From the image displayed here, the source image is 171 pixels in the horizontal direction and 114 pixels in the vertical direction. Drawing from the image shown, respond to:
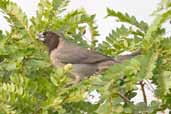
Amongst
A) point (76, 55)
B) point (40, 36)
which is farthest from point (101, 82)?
point (76, 55)

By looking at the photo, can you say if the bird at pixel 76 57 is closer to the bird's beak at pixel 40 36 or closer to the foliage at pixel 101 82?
the bird's beak at pixel 40 36

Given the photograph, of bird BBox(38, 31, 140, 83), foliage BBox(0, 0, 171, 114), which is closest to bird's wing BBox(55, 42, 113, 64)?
bird BBox(38, 31, 140, 83)

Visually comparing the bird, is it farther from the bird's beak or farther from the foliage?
the foliage

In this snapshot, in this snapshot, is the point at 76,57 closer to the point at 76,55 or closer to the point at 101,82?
the point at 76,55

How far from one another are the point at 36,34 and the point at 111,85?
0.64 m

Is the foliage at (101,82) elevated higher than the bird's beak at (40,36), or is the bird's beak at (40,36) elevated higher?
the bird's beak at (40,36)

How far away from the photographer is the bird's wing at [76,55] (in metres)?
2.10

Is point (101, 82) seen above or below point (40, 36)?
below

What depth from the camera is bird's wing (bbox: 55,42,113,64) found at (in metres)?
2.10

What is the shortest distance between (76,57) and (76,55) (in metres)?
0.02

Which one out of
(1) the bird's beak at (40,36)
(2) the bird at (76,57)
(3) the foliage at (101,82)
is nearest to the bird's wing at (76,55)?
(2) the bird at (76,57)

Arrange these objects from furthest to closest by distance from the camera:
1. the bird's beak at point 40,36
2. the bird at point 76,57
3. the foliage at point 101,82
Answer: the bird at point 76,57
the bird's beak at point 40,36
the foliage at point 101,82

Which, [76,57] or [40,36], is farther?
[76,57]

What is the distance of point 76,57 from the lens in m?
2.33
